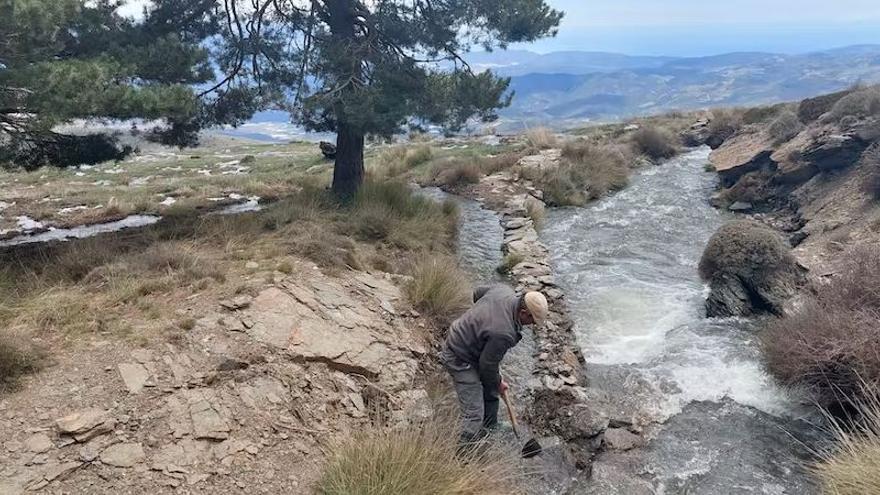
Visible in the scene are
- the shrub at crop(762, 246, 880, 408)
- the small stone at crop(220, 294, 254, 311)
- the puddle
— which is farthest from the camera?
the puddle

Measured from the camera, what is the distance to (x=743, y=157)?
1912cm

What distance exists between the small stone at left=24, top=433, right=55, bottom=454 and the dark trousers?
3.43 metres

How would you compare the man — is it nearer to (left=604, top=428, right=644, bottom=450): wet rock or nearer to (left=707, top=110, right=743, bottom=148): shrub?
(left=604, top=428, right=644, bottom=450): wet rock

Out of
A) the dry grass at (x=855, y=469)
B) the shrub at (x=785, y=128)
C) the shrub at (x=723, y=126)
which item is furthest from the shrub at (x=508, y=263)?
the shrub at (x=723, y=126)

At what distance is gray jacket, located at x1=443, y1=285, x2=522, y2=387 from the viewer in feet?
18.8

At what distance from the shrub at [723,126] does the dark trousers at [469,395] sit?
2154 centimetres

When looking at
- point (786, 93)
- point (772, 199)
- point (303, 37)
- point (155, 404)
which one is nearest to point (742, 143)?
point (772, 199)

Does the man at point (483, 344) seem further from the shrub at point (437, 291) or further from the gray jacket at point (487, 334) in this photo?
the shrub at point (437, 291)

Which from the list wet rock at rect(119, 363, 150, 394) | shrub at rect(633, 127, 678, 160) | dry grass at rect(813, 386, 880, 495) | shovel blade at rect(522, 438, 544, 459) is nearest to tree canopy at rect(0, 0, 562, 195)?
wet rock at rect(119, 363, 150, 394)

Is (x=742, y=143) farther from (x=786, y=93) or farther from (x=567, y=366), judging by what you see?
(x=786, y=93)

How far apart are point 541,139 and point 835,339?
16.4 meters

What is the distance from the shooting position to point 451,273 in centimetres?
884

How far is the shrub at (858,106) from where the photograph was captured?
1544 centimetres

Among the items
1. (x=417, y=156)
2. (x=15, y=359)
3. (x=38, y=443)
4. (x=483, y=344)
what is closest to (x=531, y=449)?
(x=483, y=344)
